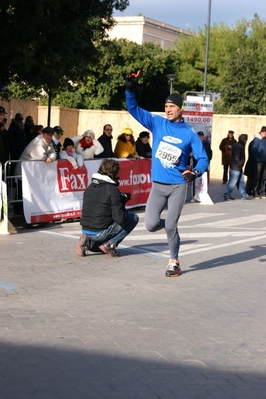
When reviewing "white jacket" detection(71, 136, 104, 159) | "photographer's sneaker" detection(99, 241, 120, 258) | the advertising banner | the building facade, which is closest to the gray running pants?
"photographer's sneaker" detection(99, 241, 120, 258)

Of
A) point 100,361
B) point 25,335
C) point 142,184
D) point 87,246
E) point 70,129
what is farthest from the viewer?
point 70,129

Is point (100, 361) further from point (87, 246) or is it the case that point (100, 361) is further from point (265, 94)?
point (265, 94)

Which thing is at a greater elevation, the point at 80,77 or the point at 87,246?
the point at 80,77

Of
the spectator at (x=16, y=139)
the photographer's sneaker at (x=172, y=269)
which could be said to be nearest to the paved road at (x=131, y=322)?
the photographer's sneaker at (x=172, y=269)

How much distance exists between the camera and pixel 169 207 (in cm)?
909

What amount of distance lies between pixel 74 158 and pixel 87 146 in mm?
1391

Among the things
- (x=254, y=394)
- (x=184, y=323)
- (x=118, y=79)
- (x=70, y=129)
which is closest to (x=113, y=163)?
(x=184, y=323)

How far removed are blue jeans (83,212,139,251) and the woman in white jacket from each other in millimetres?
5394

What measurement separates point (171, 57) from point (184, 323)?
4257 centimetres

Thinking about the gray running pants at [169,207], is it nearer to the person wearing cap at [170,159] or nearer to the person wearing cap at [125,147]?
the person wearing cap at [170,159]

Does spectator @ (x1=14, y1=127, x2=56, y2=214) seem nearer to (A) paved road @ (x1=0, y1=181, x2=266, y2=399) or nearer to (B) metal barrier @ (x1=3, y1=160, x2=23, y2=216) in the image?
(B) metal barrier @ (x1=3, y1=160, x2=23, y2=216)

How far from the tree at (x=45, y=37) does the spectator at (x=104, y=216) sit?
234 inches

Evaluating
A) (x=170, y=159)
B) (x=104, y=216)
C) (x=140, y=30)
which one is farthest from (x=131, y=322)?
(x=140, y=30)

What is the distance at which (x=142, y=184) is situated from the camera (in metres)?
16.8
